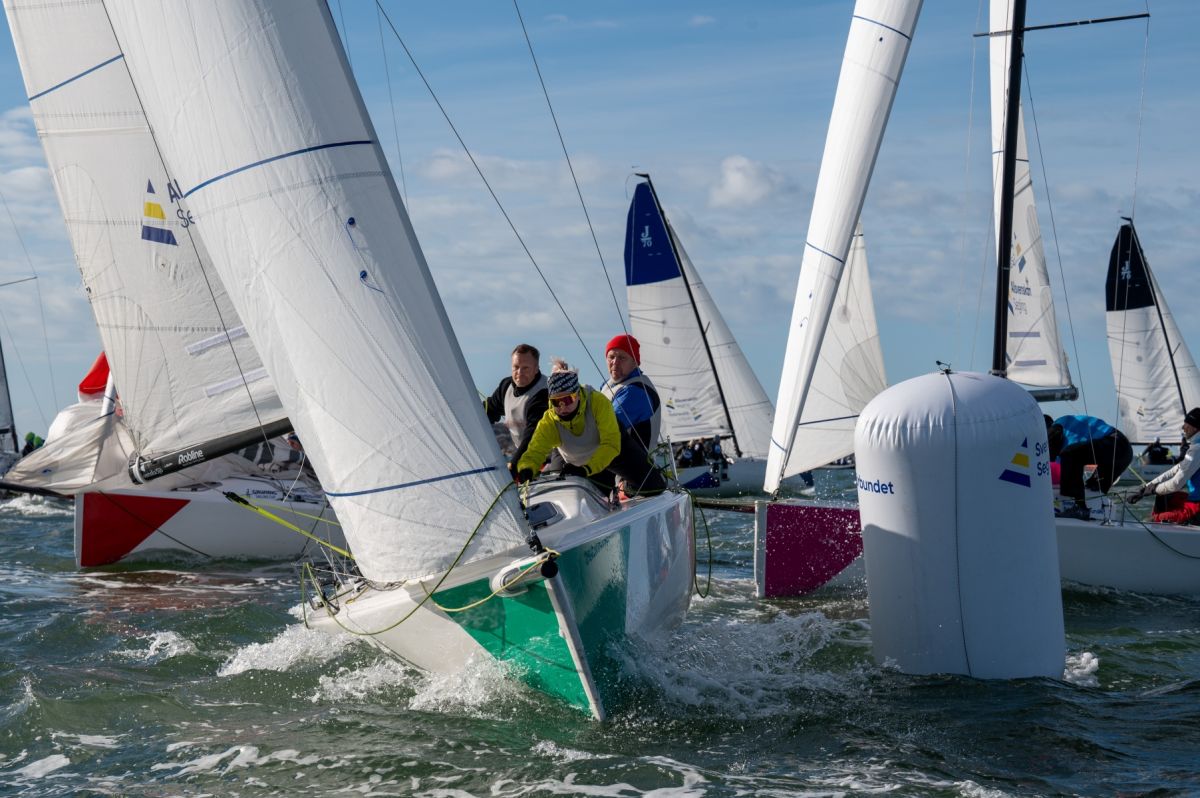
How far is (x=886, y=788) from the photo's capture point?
463 cm

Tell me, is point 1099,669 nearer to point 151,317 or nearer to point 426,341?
point 426,341

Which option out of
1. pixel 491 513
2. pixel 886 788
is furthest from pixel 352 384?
pixel 886 788

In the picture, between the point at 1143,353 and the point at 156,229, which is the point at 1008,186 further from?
the point at 1143,353

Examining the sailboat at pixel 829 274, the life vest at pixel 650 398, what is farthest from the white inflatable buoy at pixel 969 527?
the sailboat at pixel 829 274

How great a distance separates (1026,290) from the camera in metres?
14.3

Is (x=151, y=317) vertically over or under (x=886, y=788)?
over

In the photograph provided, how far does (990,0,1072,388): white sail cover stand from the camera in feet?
41.7

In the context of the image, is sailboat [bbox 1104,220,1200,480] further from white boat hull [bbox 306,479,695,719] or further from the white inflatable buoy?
white boat hull [bbox 306,479,695,719]

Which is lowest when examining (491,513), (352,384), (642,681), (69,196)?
(642,681)

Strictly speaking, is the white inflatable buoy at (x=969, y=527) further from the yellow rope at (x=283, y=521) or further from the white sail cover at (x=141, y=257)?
the white sail cover at (x=141, y=257)

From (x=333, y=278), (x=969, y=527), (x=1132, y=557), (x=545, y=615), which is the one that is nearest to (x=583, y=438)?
(x=545, y=615)

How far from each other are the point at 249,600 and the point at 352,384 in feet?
15.6

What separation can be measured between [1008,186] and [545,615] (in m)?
7.44

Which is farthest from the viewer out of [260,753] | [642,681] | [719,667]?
[719,667]
